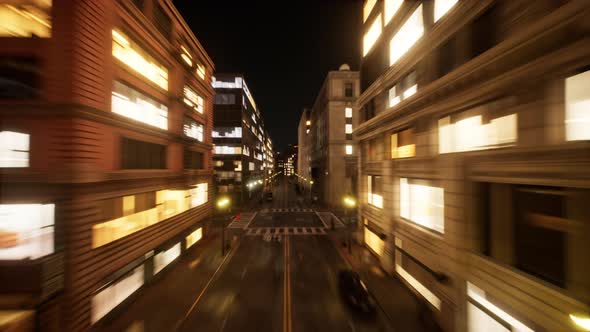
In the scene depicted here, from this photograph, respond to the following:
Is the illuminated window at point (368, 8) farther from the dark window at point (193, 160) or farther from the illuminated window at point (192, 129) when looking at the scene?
the dark window at point (193, 160)

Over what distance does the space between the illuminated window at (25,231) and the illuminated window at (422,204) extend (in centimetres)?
1695

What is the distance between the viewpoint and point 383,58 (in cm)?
1662

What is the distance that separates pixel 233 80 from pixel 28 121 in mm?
38059

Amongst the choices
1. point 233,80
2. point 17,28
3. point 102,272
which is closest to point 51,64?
point 17,28

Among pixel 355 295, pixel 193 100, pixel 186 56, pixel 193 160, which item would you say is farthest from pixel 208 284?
pixel 186 56

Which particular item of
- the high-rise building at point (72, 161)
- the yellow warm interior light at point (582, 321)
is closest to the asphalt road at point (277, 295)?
the high-rise building at point (72, 161)

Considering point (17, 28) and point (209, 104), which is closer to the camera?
point (17, 28)

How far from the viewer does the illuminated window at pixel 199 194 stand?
19875 millimetres

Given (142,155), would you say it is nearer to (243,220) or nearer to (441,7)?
(441,7)

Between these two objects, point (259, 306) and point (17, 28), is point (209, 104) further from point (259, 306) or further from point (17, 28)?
point (259, 306)

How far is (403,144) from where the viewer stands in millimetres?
14094

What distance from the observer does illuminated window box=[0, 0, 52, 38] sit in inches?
353

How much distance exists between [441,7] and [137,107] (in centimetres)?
1766

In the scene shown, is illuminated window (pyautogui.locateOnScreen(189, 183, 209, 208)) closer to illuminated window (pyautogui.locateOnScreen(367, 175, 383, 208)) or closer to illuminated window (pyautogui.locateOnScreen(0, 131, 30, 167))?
illuminated window (pyautogui.locateOnScreen(0, 131, 30, 167))
